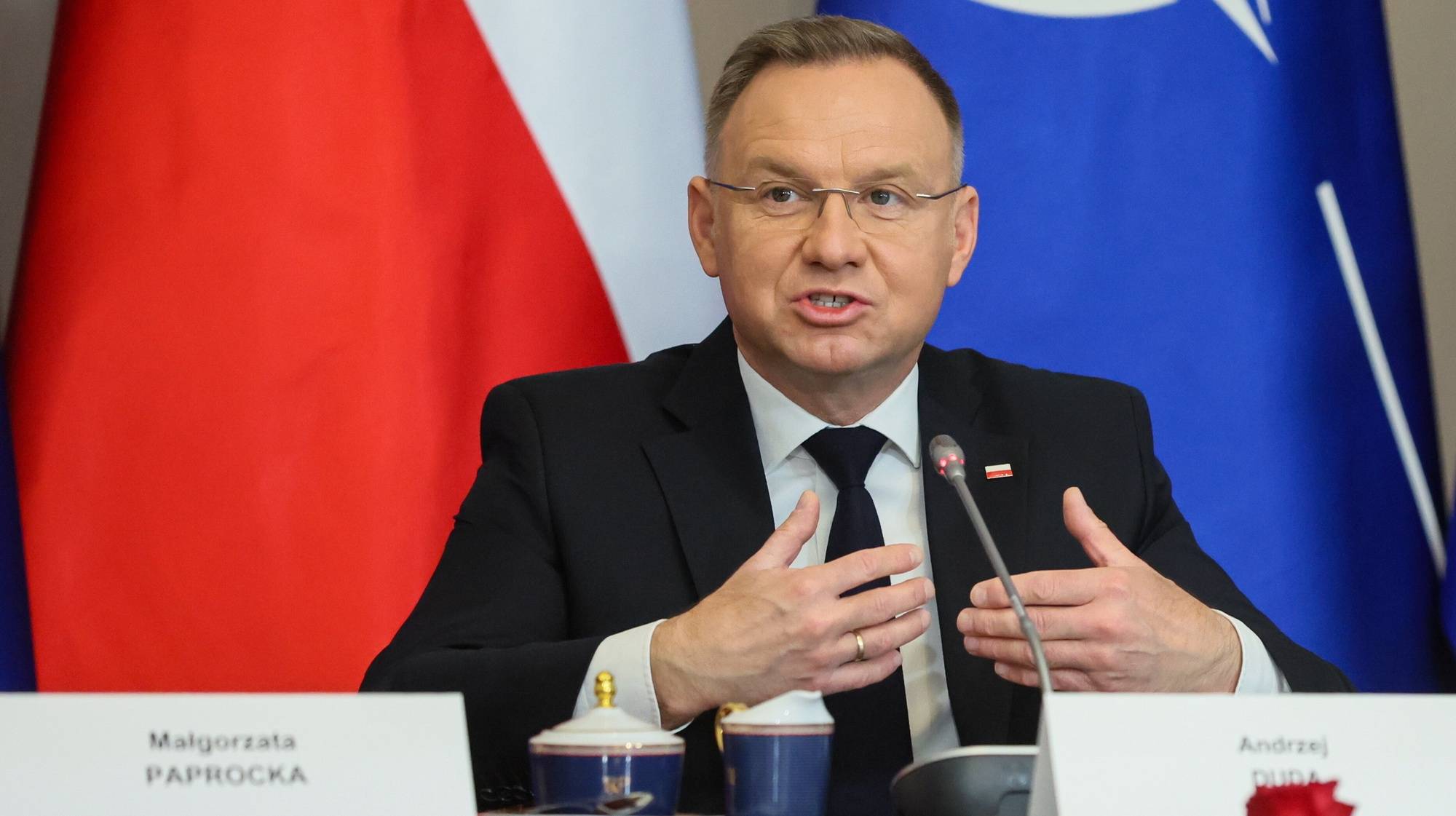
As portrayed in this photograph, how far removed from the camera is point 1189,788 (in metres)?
1.00

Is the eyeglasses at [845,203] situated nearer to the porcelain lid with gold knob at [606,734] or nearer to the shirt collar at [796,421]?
the shirt collar at [796,421]

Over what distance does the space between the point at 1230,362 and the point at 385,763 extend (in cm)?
202

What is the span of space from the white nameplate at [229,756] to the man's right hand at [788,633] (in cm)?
48

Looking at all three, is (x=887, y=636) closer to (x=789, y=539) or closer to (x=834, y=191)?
(x=789, y=539)

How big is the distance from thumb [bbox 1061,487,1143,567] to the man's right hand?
24 cm

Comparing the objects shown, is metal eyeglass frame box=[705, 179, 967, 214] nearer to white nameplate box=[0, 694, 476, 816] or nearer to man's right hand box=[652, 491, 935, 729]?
man's right hand box=[652, 491, 935, 729]

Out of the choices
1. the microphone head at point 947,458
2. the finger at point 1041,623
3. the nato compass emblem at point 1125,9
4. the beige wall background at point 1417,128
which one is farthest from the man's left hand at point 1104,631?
the nato compass emblem at point 1125,9

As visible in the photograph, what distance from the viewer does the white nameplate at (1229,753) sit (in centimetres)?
99

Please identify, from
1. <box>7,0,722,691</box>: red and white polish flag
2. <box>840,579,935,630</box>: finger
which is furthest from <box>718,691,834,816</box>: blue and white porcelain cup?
<box>7,0,722,691</box>: red and white polish flag

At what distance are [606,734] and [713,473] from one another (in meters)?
0.91

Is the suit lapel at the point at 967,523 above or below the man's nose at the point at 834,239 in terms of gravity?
below

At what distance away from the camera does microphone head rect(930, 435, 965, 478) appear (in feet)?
4.80

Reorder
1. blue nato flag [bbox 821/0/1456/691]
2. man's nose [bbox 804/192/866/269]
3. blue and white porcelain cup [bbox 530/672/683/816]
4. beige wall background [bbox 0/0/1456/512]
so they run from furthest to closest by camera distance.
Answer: beige wall background [bbox 0/0/1456/512] → blue nato flag [bbox 821/0/1456/691] → man's nose [bbox 804/192/866/269] → blue and white porcelain cup [bbox 530/672/683/816]

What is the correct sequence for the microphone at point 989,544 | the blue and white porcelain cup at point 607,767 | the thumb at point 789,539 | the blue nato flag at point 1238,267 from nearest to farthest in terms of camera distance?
1. the blue and white porcelain cup at point 607,767
2. the microphone at point 989,544
3. the thumb at point 789,539
4. the blue nato flag at point 1238,267
